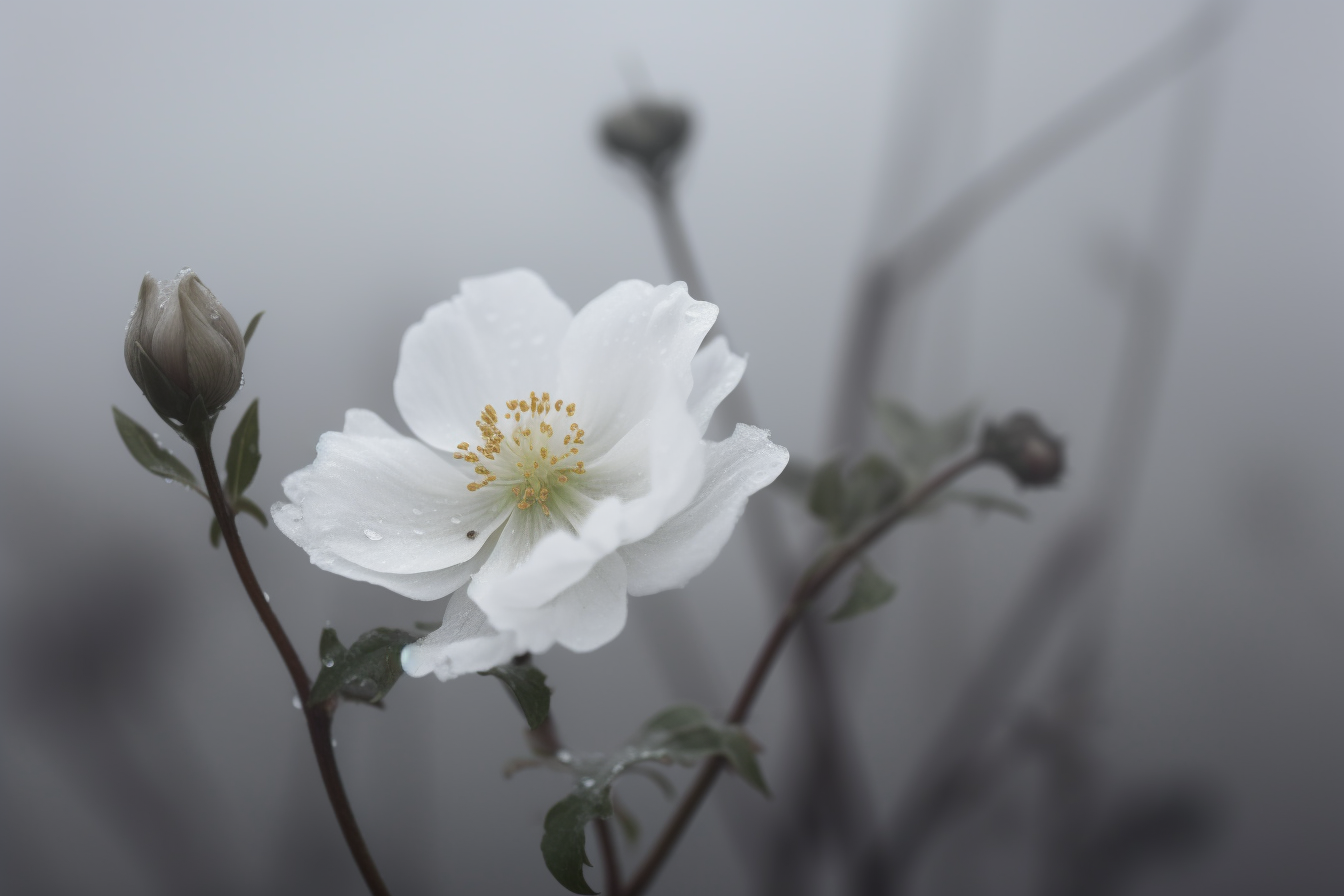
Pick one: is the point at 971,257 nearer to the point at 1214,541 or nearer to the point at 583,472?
the point at 1214,541

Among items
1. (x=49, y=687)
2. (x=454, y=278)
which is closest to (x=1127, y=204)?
(x=454, y=278)

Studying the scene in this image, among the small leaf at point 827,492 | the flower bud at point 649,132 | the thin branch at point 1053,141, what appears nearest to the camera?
the small leaf at point 827,492

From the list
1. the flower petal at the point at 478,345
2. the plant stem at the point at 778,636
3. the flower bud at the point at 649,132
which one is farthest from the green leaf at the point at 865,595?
the flower bud at the point at 649,132

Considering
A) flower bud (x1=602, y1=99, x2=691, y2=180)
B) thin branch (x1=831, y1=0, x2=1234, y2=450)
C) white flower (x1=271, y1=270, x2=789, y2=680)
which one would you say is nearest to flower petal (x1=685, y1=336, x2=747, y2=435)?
white flower (x1=271, y1=270, x2=789, y2=680)

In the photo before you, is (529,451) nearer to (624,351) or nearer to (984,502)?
(624,351)

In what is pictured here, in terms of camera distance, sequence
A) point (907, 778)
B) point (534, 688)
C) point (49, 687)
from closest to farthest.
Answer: point (534, 688) < point (49, 687) < point (907, 778)

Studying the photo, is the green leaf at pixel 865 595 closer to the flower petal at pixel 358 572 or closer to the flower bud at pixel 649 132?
the flower petal at pixel 358 572

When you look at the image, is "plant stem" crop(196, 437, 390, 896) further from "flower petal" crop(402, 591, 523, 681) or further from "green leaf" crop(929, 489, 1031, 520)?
"green leaf" crop(929, 489, 1031, 520)
